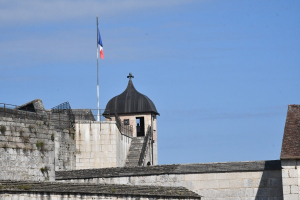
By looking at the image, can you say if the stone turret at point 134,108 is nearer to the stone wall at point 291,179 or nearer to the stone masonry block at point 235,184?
the stone masonry block at point 235,184

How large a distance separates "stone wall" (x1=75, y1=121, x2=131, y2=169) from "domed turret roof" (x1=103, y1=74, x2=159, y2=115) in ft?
31.6

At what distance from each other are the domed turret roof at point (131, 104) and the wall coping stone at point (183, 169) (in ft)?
61.5

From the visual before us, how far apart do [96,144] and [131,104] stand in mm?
10978

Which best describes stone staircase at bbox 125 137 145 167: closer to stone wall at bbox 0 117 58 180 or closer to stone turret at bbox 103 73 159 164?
stone turret at bbox 103 73 159 164

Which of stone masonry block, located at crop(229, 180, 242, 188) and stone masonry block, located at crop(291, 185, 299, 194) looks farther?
stone masonry block, located at crop(229, 180, 242, 188)

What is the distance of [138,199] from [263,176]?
7160 millimetres

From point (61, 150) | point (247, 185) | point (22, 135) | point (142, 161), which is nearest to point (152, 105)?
point (142, 161)

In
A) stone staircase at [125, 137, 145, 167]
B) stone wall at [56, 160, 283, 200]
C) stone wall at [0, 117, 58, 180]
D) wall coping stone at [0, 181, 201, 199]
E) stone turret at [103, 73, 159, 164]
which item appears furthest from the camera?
stone turret at [103, 73, 159, 164]

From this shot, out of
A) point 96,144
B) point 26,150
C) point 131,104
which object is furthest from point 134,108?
point 26,150

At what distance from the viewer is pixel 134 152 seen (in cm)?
4253

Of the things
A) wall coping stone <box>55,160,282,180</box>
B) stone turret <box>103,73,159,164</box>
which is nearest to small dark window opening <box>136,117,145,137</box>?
stone turret <box>103,73,159,164</box>

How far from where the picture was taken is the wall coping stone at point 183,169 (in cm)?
2580

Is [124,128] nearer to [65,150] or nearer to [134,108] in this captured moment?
[134,108]

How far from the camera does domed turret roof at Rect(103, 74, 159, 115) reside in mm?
47656
